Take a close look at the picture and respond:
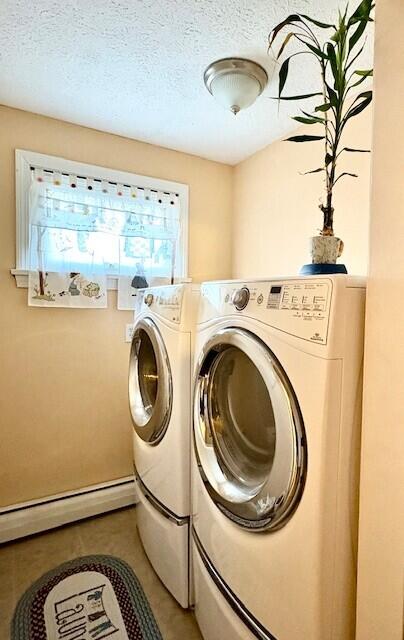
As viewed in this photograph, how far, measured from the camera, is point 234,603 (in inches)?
39.5

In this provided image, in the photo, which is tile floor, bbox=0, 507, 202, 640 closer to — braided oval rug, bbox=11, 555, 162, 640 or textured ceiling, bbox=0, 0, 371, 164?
braided oval rug, bbox=11, 555, 162, 640

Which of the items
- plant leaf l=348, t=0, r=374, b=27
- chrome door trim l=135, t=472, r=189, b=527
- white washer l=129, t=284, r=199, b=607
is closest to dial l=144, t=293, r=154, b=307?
white washer l=129, t=284, r=199, b=607

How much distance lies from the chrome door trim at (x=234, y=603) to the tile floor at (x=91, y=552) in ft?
1.13

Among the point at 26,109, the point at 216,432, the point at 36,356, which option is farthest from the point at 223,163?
the point at 216,432

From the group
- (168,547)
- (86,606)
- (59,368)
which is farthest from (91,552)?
(59,368)

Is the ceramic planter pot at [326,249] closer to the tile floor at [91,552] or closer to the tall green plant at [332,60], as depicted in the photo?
the tall green plant at [332,60]

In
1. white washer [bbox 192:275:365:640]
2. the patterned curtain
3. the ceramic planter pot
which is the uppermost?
the patterned curtain

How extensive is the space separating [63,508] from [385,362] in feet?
6.18

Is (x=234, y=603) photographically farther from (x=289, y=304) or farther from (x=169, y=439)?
(x=289, y=304)

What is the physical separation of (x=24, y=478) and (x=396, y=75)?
7.43 feet

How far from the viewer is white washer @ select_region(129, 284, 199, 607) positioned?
4.20 feet

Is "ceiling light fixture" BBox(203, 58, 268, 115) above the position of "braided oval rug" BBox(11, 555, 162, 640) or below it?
above

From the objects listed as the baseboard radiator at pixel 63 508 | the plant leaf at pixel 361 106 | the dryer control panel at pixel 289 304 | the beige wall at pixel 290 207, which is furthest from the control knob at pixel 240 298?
the baseboard radiator at pixel 63 508

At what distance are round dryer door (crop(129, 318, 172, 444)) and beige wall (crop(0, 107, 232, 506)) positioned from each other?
0.42 meters
